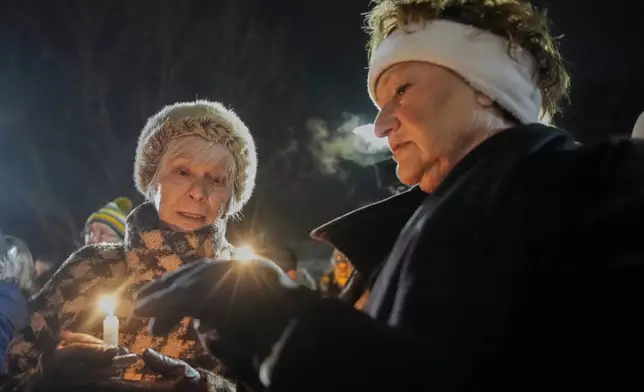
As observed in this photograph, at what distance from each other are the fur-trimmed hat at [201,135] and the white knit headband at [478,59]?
1122 mm

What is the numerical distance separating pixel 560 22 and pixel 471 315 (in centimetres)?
682

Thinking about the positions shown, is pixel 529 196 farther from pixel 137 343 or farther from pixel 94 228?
pixel 94 228

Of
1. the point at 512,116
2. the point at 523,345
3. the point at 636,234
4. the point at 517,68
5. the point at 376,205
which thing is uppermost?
Answer: the point at 517,68

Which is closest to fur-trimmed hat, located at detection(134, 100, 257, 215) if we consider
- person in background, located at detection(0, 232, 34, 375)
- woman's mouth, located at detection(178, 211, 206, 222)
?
woman's mouth, located at detection(178, 211, 206, 222)

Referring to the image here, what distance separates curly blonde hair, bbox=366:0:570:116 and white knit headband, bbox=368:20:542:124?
29mm

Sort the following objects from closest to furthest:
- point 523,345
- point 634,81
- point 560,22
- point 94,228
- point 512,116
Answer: point 523,345
point 512,116
point 94,228
point 560,22
point 634,81

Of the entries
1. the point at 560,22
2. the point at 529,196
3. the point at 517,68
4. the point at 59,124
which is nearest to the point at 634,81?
the point at 560,22

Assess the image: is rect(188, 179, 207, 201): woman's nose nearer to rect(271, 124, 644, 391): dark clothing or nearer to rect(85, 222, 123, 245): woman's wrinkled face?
rect(271, 124, 644, 391): dark clothing

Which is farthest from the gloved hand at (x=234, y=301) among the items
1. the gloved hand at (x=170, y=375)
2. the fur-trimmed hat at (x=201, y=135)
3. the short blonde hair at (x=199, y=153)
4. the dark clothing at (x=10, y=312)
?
the dark clothing at (x=10, y=312)

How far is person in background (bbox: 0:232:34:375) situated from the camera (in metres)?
3.42

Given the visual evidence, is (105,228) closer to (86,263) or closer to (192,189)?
(86,263)

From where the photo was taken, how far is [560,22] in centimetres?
713

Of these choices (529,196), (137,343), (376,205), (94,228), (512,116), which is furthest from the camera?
(94,228)

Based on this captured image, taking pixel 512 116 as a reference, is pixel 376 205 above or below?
below
